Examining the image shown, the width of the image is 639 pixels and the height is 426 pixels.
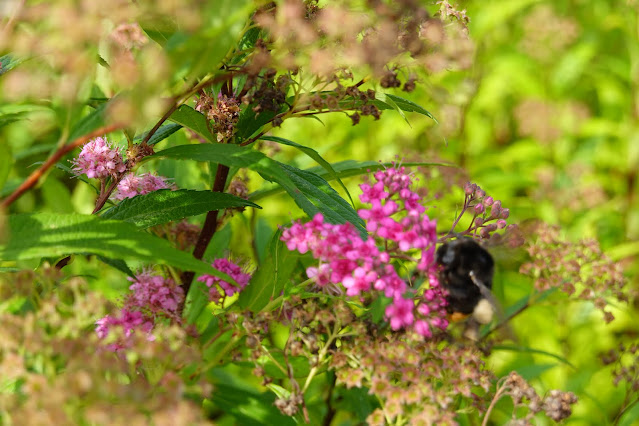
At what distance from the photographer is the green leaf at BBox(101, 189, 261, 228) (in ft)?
4.83

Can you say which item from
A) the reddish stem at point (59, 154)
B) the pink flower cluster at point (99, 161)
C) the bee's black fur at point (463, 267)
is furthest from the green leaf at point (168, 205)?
the bee's black fur at point (463, 267)

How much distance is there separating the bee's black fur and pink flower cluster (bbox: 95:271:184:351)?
0.67 metres

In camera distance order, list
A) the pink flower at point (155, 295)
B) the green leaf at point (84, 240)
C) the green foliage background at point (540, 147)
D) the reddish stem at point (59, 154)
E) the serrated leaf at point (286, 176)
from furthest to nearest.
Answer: the green foliage background at point (540, 147) < the pink flower at point (155, 295) < the serrated leaf at point (286, 176) < the green leaf at point (84, 240) < the reddish stem at point (59, 154)

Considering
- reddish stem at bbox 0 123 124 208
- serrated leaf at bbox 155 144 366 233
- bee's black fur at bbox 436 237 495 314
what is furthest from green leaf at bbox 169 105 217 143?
bee's black fur at bbox 436 237 495 314

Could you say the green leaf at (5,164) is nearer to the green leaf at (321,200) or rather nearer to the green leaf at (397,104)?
A: the green leaf at (321,200)

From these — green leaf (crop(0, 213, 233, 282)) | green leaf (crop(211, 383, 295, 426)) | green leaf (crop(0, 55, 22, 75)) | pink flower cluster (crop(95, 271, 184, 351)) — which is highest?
green leaf (crop(0, 55, 22, 75))

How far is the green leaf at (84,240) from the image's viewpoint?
117 cm

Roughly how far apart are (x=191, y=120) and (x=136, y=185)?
0.97 feet

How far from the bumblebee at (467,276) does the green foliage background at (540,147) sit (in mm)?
1308

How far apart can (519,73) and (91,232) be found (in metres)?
3.81

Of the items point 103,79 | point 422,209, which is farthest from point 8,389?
point 103,79

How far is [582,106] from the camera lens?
433 centimetres

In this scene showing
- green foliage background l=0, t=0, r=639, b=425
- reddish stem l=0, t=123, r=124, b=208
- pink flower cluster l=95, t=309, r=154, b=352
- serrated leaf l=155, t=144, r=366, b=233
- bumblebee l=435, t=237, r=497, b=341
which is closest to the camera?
reddish stem l=0, t=123, r=124, b=208

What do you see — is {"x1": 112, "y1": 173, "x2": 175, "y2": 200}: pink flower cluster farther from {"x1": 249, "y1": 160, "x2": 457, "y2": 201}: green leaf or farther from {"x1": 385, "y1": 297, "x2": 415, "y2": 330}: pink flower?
{"x1": 385, "y1": 297, "x2": 415, "y2": 330}: pink flower
